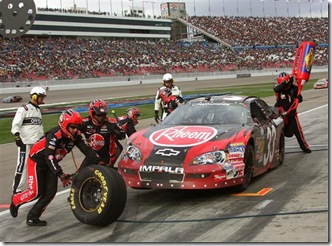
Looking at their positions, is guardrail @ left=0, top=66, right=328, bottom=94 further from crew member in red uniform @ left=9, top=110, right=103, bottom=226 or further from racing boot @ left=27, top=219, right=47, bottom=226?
racing boot @ left=27, top=219, right=47, bottom=226

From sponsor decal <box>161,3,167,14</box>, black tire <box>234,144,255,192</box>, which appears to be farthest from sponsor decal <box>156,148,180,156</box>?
sponsor decal <box>161,3,167,14</box>

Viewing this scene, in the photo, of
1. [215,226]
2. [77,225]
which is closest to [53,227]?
[77,225]

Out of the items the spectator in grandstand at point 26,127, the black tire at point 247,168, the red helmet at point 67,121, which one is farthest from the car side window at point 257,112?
the spectator in grandstand at point 26,127

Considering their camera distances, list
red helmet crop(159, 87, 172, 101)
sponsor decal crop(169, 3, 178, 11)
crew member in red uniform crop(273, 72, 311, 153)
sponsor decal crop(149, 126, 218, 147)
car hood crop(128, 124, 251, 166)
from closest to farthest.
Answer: car hood crop(128, 124, 251, 166) → sponsor decal crop(149, 126, 218, 147) → crew member in red uniform crop(273, 72, 311, 153) → red helmet crop(159, 87, 172, 101) → sponsor decal crop(169, 3, 178, 11)

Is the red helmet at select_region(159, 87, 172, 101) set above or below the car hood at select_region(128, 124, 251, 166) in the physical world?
above

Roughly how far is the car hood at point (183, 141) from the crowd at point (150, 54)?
3792 centimetres

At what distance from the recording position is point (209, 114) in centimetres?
768

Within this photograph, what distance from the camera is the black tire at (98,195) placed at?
531 cm

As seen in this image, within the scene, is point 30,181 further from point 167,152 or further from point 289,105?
point 289,105

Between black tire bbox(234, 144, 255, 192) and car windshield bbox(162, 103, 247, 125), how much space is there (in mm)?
679

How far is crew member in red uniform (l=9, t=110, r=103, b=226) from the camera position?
5.63m

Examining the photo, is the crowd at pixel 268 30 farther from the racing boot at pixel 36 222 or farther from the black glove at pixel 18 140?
the racing boot at pixel 36 222

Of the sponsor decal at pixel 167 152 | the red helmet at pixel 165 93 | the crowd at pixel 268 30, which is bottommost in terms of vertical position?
the sponsor decal at pixel 167 152

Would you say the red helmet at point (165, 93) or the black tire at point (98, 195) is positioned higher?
the red helmet at point (165, 93)
